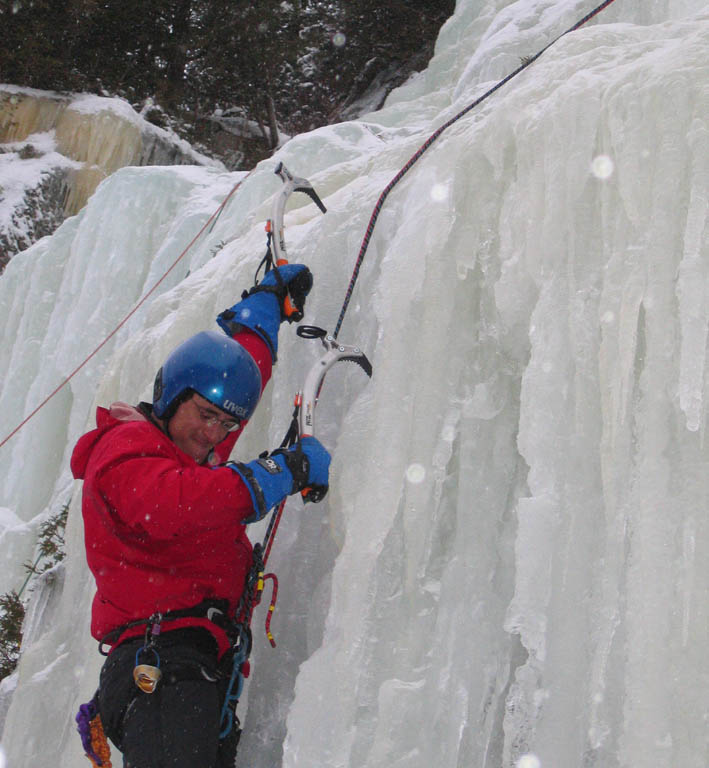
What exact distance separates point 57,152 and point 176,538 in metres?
11.4

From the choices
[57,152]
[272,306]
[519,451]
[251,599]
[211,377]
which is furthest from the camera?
[57,152]

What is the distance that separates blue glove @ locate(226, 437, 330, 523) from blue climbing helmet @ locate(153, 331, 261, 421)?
193 mm

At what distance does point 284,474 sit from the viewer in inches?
88.9

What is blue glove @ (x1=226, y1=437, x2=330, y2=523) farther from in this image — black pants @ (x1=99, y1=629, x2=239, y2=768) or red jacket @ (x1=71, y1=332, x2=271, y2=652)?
black pants @ (x1=99, y1=629, x2=239, y2=768)

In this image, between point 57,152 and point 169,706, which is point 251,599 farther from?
point 57,152

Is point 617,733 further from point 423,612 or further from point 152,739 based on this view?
point 152,739

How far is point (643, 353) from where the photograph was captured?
7.23 ft

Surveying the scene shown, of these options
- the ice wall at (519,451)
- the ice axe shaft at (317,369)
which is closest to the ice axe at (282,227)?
the ice wall at (519,451)

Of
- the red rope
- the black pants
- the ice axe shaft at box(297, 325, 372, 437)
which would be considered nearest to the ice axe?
the ice axe shaft at box(297, 325, 372, 437)

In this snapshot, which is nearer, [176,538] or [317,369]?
[176,538]

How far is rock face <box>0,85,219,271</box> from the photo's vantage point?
11.8 meters

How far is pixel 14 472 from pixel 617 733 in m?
5.81

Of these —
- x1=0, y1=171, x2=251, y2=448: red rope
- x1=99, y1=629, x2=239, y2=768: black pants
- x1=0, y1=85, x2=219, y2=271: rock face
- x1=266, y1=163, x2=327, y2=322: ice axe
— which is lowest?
x1=99, y1=629, x2=239, y2=768: black pants

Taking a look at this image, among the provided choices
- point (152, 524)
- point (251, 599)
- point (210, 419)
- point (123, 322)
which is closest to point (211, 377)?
point (210, 419)
